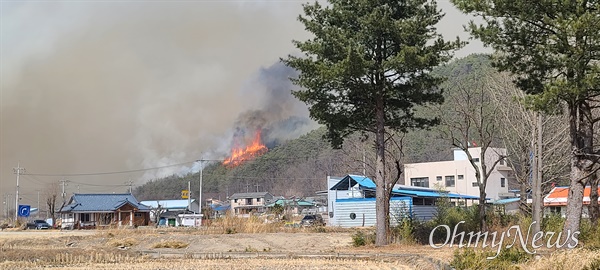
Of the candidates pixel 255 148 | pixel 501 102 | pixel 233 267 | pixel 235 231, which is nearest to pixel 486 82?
pixel 501 102

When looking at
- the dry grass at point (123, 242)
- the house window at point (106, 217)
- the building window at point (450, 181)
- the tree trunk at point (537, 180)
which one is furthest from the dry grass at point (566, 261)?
the building window at point (450, 181)

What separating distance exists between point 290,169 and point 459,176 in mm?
69574

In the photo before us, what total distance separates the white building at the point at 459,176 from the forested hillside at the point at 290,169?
18132 millimetres

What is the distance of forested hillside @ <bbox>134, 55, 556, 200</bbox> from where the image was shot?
116m

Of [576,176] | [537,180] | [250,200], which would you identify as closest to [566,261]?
[576,176]

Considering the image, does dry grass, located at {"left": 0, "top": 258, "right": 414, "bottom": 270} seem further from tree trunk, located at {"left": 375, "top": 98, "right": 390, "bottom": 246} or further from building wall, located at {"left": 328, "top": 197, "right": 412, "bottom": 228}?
building wall, located at {"left": 328, "top": 197, "right": 412, "bottom": 228}

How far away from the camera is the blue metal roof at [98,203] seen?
81500 millimetres

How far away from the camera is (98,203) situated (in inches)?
3273

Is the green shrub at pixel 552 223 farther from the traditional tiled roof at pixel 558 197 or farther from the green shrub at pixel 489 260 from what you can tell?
the traditional tiled roof at pixel 558 197

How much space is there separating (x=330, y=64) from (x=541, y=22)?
8.80 metres

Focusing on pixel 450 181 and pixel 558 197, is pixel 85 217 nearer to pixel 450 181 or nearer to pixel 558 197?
pixel 450 181

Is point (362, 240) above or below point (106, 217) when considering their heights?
below

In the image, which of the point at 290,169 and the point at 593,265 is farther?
the point at 290,169

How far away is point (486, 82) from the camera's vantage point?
112ft
